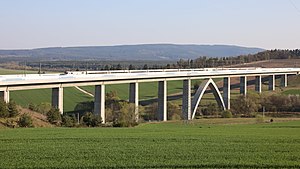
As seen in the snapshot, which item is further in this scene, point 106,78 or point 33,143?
point 106,78

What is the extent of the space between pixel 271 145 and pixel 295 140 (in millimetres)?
2925

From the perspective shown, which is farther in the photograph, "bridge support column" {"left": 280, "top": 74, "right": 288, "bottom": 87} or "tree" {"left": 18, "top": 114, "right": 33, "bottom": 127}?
"bridge support column" {"left": 280, "top": 74, "right": 288, "bottom": 87}

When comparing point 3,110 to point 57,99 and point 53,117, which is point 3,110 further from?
point 57,99

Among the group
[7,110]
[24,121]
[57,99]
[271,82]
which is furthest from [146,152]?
[271,82]

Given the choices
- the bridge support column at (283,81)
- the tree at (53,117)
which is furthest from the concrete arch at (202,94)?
the bridge support column at (283,81)

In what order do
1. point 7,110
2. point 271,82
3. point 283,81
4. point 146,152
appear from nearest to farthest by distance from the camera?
1. point 146,152
2. point 7,110
3. point 271,82
4. point 283,81

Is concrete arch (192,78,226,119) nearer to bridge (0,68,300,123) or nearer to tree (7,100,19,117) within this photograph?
bridge (0,68,300,123)

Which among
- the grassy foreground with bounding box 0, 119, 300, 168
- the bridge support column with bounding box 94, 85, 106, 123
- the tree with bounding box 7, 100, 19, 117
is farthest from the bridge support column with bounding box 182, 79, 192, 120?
the grassy foreground with bounding box 0, 119, 300, 168

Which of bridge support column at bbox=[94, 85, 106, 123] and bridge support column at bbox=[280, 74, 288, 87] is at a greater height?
bridge support column at bbox=[280, 74, 288, 87]

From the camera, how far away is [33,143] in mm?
22219

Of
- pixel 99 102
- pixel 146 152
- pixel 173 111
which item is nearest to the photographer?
pixel 146 152

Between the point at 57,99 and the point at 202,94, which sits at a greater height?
the point at 202,94

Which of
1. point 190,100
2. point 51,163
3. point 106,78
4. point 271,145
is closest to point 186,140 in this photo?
point 271,145

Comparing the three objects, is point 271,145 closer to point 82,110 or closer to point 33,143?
point 33,143
